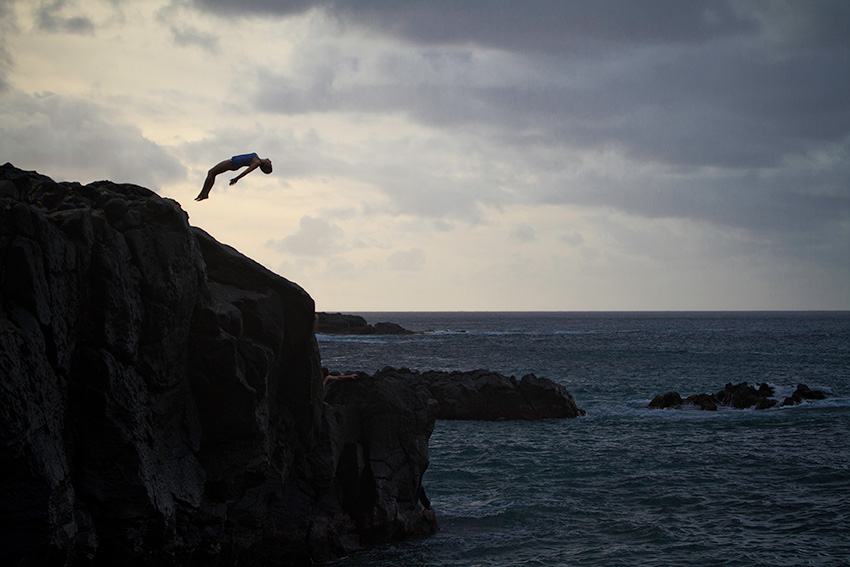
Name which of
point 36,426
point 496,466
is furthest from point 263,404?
point 496,466

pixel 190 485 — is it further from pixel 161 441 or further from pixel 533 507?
pixel 533 507

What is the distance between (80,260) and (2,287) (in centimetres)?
147

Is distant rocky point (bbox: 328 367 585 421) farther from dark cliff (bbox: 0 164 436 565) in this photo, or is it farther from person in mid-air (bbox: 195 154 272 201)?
person in mid-air (bbox: 195 154 272 201)

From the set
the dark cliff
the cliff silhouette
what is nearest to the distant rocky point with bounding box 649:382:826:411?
the cliff silhouette

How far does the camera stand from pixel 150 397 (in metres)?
13.2

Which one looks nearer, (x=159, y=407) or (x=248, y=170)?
(x=159, y=407)

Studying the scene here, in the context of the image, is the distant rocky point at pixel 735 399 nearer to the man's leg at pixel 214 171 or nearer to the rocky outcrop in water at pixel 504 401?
the rocky outcrop in water at pixel 504 401

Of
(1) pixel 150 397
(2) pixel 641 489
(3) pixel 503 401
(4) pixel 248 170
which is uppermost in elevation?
(4) pixel 248 170

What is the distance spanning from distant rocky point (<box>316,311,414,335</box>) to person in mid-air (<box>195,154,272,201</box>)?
5531 inches

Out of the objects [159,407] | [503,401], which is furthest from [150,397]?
[503,401]

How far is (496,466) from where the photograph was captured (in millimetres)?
28922

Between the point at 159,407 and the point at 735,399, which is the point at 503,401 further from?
the point at 159,407

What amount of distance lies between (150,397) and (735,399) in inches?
1661

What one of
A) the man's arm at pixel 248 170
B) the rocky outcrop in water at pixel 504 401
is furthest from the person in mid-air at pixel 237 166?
the rocky outcrop in water at pixel 504 401
